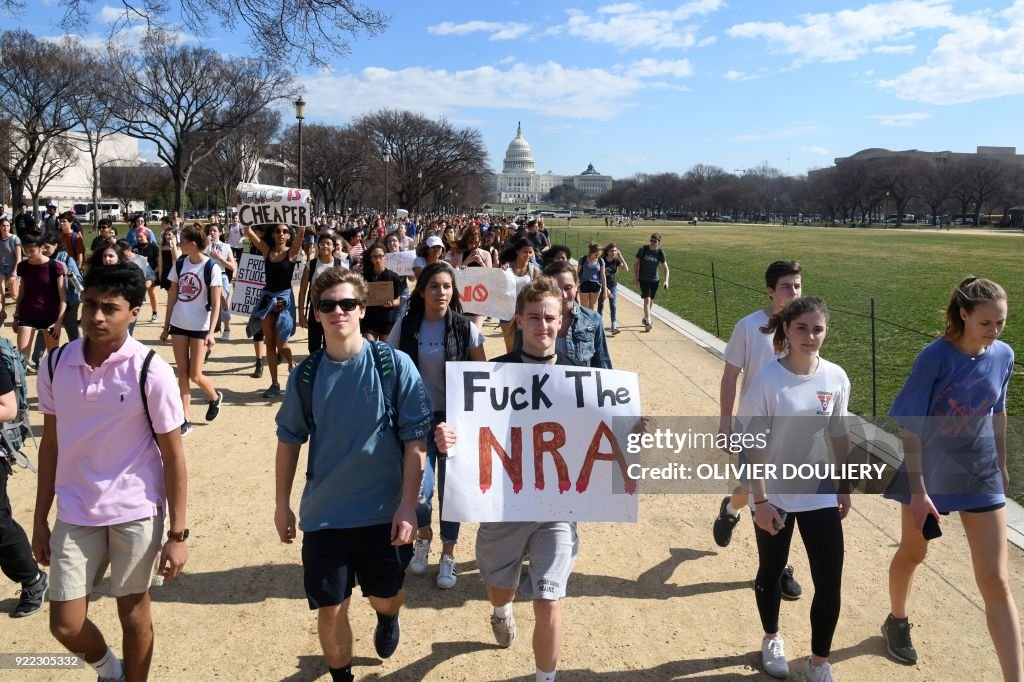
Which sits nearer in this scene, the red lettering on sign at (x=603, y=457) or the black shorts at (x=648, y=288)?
the red lettering on sign at (x=603, y=457)

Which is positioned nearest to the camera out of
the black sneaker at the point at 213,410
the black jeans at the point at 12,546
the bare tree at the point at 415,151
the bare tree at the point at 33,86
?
the black jeans at the point at 12,546

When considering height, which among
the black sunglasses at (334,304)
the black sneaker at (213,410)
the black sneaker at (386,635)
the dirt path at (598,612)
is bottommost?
the dirt path at (598,612)

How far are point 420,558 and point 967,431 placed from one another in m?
2.92

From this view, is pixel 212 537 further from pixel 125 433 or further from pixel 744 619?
pixel 744 619

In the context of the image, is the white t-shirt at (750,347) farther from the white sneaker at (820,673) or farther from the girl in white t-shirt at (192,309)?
the girl in white t-shirt at (192,309)

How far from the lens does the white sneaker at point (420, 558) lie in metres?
4.70

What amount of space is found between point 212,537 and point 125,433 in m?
Answer: 2.28

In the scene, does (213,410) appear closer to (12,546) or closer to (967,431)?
(12,546)

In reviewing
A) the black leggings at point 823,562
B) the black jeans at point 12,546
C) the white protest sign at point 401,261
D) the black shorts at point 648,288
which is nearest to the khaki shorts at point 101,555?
the black jeans at point 12,546

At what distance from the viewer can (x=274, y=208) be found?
10.7 meters

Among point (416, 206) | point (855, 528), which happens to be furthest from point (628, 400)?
point (416, 206)

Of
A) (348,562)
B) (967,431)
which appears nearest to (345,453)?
(348,562)

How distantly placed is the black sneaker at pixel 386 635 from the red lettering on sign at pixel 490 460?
0.70m

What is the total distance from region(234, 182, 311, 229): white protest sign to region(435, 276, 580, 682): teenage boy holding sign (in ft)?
25.1
